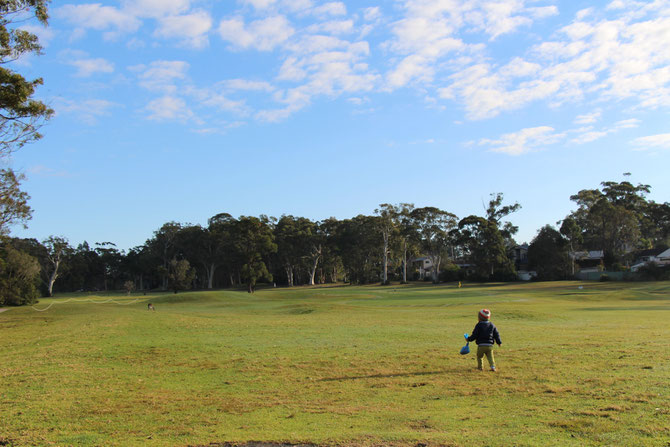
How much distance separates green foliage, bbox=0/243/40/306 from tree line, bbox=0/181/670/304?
24.6 metres

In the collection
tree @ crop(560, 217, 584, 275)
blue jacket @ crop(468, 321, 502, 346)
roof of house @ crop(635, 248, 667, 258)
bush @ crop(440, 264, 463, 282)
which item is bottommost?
bush @ crop(440, 264, 463, 282)

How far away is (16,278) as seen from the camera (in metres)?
54.7

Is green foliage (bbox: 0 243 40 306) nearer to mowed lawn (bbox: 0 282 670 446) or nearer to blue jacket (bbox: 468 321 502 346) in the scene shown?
mowed lawn (bbox: 0 282 670 446)

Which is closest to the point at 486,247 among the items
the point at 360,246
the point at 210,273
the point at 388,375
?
the point at 360,246

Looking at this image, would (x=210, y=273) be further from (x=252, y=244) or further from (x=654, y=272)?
(x=654, y=272)

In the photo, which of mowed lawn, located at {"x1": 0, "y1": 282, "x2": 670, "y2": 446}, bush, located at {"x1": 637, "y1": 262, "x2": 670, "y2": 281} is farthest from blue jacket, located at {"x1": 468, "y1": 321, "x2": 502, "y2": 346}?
bush, located at {"x1": 637, "y1": 262, "x2": 670, "y2": 281}

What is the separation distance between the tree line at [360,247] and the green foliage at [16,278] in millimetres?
24557

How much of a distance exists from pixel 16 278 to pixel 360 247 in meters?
68.9

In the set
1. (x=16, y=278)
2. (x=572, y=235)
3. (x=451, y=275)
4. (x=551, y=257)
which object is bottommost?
(x=451, y=275)

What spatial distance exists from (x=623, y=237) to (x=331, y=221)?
197 feet

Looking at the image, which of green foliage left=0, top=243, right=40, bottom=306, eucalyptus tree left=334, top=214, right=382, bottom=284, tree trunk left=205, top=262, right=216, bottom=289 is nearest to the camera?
green foliage left=0, top=243, right=40, bottom=306

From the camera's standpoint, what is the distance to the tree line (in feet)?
294

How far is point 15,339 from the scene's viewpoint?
2091cm

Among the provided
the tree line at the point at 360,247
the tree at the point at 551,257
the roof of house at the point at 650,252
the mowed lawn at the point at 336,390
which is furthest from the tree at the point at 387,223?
the mowed lawn at the point at 336,390
